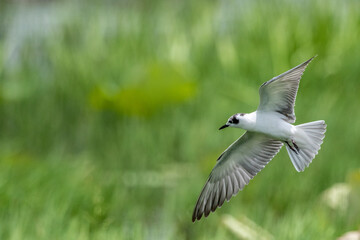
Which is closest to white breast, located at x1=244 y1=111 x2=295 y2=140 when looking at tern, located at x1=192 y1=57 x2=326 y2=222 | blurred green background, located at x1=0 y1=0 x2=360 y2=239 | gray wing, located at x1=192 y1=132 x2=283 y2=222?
tern, located at x1=192 y1=57 x2=326 y2=222

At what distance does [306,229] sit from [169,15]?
3089 millimetres

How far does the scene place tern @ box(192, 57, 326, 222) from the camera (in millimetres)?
1069

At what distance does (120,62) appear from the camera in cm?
471

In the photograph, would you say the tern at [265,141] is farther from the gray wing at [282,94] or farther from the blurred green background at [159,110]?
the blurred green background at [159,110]

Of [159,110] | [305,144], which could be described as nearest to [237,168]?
[305,144]

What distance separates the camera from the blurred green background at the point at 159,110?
2.84 meters

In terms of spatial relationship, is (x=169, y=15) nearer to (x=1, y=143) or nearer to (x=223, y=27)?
(x=223, y=27)

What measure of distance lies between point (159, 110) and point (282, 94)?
2976 millimetres

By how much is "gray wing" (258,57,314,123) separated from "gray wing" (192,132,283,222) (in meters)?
0.13

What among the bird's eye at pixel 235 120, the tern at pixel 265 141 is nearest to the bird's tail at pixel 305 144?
the tern at pixel 265 141

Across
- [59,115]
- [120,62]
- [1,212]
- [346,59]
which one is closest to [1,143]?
[59,115]

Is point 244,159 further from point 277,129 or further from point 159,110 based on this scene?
point 159,110

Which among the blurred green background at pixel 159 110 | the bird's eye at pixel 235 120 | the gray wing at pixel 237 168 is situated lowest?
the blurred green background at pixel 159 110

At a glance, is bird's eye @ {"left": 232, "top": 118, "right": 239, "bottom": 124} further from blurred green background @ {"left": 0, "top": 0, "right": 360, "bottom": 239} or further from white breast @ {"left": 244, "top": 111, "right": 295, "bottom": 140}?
blurred green background @ {"left": 0, "top": 0, "right": 360, "bottom": 239}
